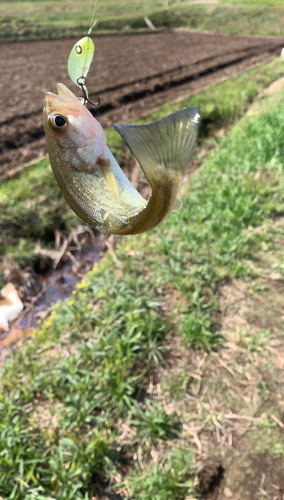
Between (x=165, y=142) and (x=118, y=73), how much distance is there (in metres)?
14.5

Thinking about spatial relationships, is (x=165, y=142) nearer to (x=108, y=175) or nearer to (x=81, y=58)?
(x=108, y=175)

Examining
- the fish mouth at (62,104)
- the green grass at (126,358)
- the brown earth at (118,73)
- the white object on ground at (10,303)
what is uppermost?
the brown earth at (118,73)

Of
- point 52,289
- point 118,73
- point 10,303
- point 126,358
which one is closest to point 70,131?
point 126,358

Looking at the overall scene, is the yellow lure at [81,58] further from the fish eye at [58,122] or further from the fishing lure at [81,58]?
the fish eye at [58,122]

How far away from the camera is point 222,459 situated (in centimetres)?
219

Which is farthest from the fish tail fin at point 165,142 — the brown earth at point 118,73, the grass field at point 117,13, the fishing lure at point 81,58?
the grass field at point 117,13

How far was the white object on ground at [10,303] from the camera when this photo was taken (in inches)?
173

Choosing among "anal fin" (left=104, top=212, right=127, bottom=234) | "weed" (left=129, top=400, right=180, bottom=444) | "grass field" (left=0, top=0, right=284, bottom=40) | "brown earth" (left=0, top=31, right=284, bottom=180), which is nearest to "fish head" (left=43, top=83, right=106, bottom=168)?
"anal fin" (left=104, top=212, right=127, bottom=234)

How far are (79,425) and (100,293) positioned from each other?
1227 millimetres

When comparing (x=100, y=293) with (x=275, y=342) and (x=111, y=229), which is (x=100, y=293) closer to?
(x=275, y=342)

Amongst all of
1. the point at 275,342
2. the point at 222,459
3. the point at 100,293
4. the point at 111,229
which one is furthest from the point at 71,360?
the point at 111,229

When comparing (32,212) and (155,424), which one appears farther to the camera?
(32,212)

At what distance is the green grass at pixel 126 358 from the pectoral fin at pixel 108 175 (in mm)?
2142

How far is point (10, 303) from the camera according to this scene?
14.6 feet
